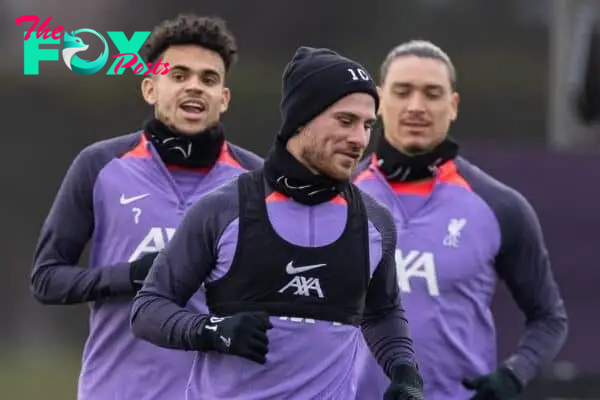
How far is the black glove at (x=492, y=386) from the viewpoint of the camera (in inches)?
251

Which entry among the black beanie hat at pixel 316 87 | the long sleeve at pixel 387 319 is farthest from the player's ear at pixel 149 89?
the long sleeve at pixel 387 319

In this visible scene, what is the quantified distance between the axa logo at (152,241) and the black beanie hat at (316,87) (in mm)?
1067

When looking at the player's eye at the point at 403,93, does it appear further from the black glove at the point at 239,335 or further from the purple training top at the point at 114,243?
the black glove at the point at 239,335

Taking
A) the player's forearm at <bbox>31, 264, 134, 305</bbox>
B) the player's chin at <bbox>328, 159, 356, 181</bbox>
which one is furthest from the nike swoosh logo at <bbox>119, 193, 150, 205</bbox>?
the player's chin at <bbox>328, 159, 356, 181</bbox>

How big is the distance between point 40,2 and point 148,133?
26.8 feet

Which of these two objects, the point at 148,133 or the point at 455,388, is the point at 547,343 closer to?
the point at 455,388

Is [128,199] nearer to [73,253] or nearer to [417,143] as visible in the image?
[73,253]

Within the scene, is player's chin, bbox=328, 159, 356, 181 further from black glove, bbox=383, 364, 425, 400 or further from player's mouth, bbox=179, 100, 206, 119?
player's mouth, bbox=179, 100, 206, 119

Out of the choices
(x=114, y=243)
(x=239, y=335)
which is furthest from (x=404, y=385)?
(x=114, y=243)

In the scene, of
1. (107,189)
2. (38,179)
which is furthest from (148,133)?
(38,179)

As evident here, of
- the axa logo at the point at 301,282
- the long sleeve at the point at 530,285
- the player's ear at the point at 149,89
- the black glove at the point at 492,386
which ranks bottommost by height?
the black glove at the point at 492,386

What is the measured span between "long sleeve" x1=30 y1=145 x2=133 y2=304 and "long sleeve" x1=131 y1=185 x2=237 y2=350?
2.91 feet

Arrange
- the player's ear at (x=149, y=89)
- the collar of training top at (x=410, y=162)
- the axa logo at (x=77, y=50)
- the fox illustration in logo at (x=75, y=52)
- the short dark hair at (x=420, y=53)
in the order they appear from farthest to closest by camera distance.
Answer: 1. the fox illustration in logo at (x=75, y=52)
2. the axa logo at (x=77, y=50)
3. the short dark hair at (x=420, y=53)
4. the collar of training top at (x=410, y=162)
5. the player's ear at (x=149, y=89)

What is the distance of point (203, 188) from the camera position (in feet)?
20.9
